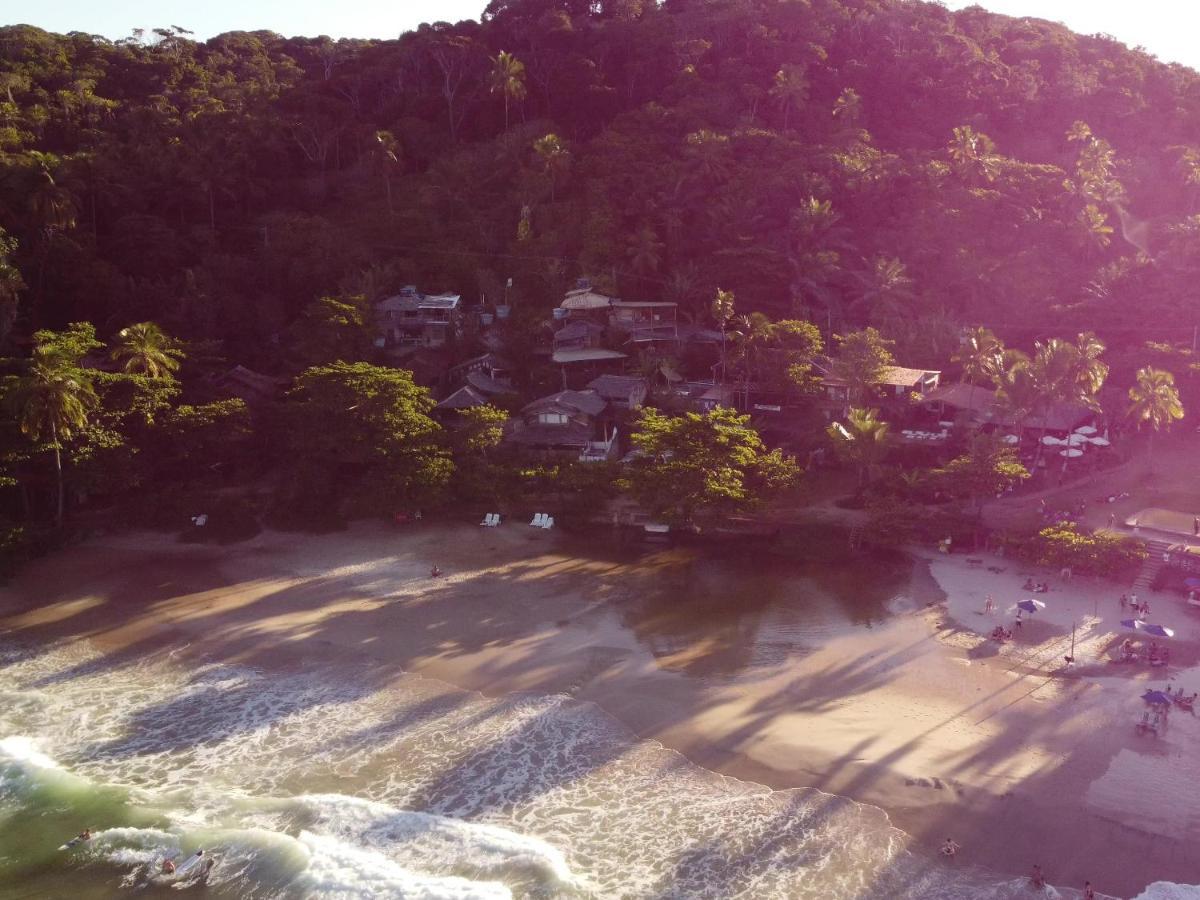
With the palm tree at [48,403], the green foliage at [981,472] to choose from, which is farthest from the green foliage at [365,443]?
the green foliage at [981,472]

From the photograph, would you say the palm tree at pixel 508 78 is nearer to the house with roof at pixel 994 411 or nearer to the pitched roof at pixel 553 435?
the pitched roof at pixel 553 435

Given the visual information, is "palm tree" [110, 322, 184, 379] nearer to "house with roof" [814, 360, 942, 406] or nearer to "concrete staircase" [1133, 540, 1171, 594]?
"house with roof" [814, 360, 942, 406]

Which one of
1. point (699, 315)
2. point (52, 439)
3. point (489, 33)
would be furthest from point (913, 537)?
point (489, 33)

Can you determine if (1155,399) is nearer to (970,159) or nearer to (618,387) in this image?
(618,387)

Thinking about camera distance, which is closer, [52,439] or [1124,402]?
[52,439]

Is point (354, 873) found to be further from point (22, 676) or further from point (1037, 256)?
point (1037, 256)

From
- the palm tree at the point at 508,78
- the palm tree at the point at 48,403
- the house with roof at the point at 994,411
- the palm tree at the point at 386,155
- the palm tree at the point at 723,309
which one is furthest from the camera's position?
the palm tree at the point at 508,78

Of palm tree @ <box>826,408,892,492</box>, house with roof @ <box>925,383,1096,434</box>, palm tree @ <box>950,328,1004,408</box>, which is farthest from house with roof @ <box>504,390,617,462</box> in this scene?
palm tree @ <box>950,328,1004,408</box>
